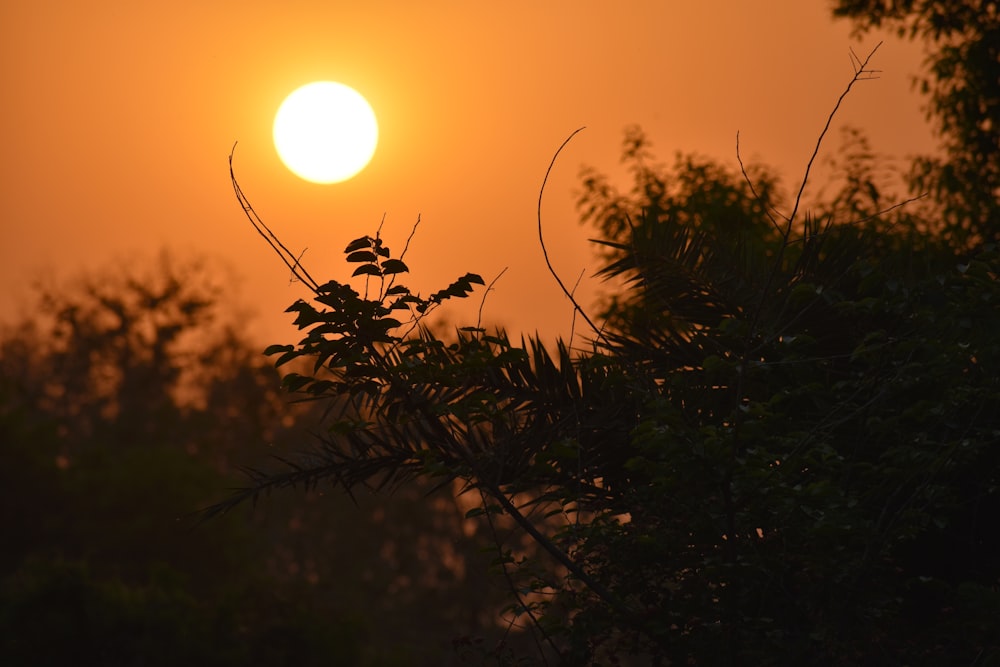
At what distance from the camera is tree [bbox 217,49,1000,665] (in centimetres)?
483

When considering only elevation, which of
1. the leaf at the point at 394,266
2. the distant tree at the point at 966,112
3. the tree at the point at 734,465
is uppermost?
the distant tree at the point at 966,112

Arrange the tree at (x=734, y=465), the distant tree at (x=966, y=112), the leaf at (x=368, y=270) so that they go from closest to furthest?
1. the tree at (x=734, y=465)
2. the leaf at (x=368, y=270)
3. the distant tree at (x=966, y=112)

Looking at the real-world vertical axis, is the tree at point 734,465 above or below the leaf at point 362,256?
below

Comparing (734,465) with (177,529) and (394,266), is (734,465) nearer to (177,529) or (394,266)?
(394,266)

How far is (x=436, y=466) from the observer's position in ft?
16.3

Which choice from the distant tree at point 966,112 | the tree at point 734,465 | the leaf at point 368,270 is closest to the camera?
the tree at point 734,465

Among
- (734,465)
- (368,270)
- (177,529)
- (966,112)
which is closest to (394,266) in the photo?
(368,270)

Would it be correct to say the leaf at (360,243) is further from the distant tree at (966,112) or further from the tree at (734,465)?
the distant tree at (966,112)

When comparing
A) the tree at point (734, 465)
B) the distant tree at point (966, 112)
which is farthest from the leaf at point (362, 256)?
the distant tree at point (966, 112)

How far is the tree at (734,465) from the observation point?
483 centimetres

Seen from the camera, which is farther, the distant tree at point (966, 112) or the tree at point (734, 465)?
the distant tree at point (966, 112)

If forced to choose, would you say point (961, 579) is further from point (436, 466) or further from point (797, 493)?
point (436, 466)

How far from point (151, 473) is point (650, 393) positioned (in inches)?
975

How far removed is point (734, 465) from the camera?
15.0ft
